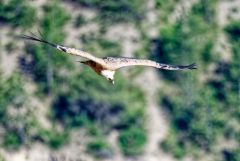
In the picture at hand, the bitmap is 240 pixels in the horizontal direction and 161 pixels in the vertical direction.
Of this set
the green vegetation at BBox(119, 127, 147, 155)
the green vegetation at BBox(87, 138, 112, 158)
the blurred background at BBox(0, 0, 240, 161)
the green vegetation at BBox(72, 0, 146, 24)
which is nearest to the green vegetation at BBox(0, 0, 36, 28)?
the blurred background at BBox(0, 0, 240, 161)

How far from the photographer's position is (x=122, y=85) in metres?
66.3

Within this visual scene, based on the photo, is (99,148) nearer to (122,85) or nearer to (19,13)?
(122,85)

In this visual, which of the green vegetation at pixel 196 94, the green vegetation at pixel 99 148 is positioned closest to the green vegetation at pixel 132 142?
the green vegetation at pixel 99 148

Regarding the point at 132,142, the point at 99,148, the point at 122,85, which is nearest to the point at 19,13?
the point at 122,85

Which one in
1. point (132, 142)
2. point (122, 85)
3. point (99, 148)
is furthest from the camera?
point (122, 85)

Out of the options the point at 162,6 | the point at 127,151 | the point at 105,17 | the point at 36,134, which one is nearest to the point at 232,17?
the point at 162,6

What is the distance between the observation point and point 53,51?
6588 cm

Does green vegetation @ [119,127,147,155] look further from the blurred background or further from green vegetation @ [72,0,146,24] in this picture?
green vegetation @ [72,0,146,24]

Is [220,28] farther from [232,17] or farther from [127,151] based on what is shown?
[127,151]

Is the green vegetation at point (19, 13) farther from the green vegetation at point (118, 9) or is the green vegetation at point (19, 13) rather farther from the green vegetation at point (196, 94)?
the green vegetation at point (196, 94)

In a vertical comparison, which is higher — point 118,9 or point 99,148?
point 118,9

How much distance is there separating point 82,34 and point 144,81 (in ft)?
22.7

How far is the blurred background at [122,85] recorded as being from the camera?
214 ft

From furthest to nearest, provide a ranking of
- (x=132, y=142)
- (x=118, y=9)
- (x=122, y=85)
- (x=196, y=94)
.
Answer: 1. (x=118, y=9)
2. (x=196, y=94)
3. (x=122, y=85)
4. (x=132, y=142)
